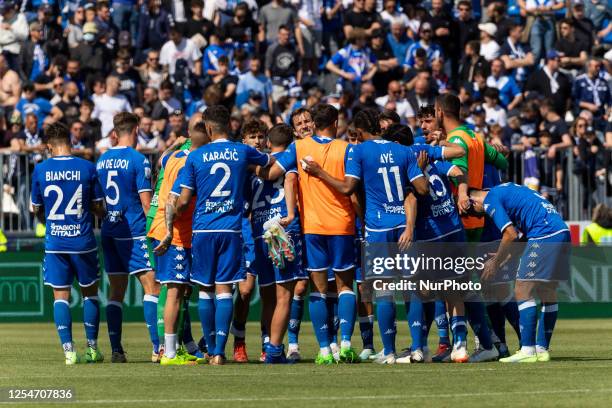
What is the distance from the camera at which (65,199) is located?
15.2m

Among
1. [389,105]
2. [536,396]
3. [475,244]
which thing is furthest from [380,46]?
[536,396]

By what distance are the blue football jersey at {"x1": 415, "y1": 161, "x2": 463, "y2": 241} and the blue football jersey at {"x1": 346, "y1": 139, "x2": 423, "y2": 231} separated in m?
0.36

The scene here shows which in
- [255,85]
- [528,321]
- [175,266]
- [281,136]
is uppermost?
[281,136]

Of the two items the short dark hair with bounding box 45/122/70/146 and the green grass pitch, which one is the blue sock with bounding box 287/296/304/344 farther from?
the short dark hair with bounding box 45/122/70/146

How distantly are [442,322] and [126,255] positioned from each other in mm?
3471

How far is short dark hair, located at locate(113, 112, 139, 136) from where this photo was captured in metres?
15.3

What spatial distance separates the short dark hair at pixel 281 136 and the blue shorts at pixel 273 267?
1.06 metres

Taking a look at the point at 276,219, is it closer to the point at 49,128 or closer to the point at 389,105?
the point at 49,128

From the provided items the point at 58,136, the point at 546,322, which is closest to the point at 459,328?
the point at 546,322

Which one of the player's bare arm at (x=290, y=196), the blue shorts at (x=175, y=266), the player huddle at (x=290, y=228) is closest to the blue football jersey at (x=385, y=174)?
the player huddle at (x=290, y=228)

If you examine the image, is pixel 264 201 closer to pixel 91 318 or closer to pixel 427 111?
pixel 427 111

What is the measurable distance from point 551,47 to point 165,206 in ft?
55.9

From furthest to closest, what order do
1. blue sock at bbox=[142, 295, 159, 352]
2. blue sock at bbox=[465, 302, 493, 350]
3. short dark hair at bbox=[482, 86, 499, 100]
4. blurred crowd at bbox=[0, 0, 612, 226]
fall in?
short dark hair at bbox=[482, 86, 499, 100] → blurred crowd at bbox=[0, 0, 612, 226] → blue sock at bbox=[142, 295, 159, 352] → blue sock at bbox=[465, 302, 493, 350]

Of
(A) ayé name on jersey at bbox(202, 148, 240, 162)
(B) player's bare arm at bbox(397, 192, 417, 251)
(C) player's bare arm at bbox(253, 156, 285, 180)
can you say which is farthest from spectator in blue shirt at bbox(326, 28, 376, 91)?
(A) ayé name on jersey at bbox(202, 148, 240, 162)
